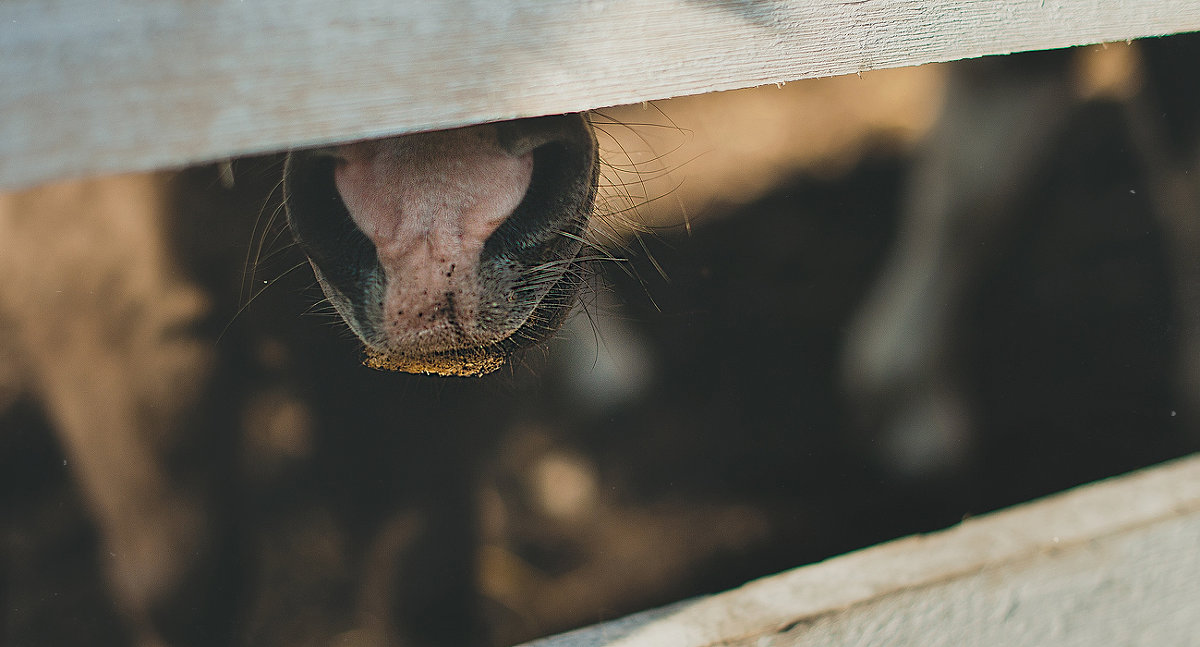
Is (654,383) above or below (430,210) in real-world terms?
below

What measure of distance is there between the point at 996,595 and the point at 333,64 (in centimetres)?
84

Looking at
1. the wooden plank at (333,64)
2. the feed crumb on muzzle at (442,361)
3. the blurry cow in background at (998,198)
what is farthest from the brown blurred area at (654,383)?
the wooden plank at (333,64)

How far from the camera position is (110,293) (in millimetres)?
1301

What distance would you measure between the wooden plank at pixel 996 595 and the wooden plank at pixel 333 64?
0.62 meters

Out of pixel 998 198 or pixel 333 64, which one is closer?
pixel 333 64

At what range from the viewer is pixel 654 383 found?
4.30 ft

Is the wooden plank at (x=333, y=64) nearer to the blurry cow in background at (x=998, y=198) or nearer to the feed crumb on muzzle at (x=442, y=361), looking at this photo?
the feed crumb on muzzle at (x=442, y=361)

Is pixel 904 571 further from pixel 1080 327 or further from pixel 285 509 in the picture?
pixel 285 509

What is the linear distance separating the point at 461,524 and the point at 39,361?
883mm

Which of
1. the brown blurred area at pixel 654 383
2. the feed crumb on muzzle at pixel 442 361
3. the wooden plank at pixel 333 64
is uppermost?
the wooden plank at pixel 333 64

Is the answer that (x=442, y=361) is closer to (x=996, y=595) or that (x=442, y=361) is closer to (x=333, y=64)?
(x=333, y=64)

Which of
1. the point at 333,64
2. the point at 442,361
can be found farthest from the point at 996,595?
the point at 333,64

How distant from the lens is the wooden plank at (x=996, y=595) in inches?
28.9

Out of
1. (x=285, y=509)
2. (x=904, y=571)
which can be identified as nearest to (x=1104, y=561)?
(x=904, y=571)
